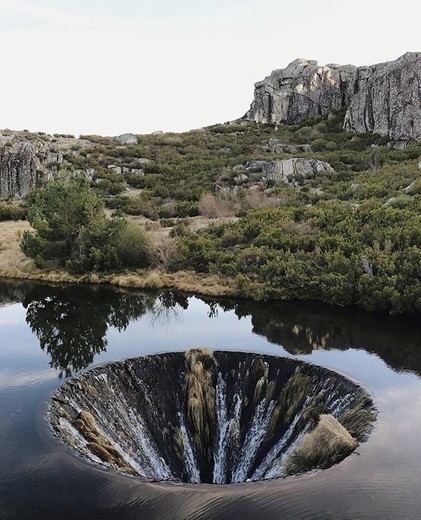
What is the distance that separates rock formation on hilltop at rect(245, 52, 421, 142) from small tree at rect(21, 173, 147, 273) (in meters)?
39.8

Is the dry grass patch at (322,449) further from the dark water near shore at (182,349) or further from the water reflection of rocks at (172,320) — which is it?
the water reflection of rocks at (172,320)

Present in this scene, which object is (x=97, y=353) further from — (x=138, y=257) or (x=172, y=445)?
(x=138, y=257)

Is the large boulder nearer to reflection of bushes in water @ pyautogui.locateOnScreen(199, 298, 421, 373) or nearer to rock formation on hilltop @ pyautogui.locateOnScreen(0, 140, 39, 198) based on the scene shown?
rock formation on hilltop @ pyautogui.locateOnScreen(0, 140, 39, 198)

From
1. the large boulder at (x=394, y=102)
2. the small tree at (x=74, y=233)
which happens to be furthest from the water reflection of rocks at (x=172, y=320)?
the large boulder at (x=394, y=102)

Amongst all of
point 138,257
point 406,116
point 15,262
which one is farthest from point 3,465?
point 406,116

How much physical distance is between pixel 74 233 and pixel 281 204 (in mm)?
16663

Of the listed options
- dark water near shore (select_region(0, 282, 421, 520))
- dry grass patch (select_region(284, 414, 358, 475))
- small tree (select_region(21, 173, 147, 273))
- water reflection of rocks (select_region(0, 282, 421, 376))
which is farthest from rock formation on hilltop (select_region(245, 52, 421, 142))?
dry grass patch (select_region(284, 414, 358, 475))

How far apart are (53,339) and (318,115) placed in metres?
67.0

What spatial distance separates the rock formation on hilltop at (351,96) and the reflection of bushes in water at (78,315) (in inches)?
1720

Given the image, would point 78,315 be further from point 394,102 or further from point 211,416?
point 394,102

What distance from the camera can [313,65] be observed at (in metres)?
86.4

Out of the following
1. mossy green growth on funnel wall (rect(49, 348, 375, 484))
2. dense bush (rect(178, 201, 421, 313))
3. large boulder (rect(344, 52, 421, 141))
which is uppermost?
large boulder (rect(344, 52, 421, 141))

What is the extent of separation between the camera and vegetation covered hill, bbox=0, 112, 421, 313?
27.3m

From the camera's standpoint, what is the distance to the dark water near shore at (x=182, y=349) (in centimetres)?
1045
